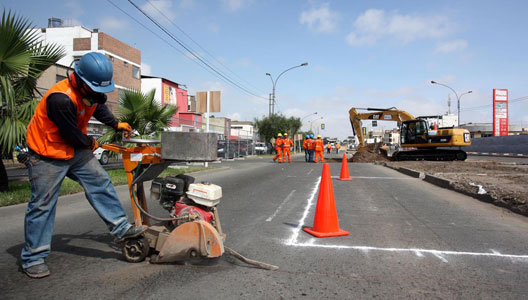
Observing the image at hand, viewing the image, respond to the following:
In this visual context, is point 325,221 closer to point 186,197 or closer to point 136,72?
point 186,197

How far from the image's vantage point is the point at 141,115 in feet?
43.9

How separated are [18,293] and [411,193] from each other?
28.8ft

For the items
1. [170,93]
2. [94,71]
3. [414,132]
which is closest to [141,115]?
[94,71]

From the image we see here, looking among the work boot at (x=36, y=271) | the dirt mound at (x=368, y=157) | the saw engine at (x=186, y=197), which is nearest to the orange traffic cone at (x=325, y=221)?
the saw engine at (x=186, y=197)

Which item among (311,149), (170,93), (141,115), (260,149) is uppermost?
(170,93)

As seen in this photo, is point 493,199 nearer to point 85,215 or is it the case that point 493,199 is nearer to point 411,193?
point 411,193

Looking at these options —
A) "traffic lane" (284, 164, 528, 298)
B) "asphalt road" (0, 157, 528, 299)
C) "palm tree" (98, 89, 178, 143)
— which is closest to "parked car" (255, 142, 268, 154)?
"palm tree" (98, 89, 178, 143)

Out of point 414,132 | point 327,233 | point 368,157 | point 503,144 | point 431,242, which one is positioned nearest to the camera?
point 431,242

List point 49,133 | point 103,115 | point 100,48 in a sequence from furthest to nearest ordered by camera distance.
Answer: point 100,48 < point 103,115 < point 49,133

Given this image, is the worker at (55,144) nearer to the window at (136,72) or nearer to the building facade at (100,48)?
the building facade at (100,48)

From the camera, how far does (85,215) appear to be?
6.57 m

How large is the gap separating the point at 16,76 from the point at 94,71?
6.08m

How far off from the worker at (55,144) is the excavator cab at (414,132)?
23.9m

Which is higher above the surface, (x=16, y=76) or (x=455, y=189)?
(x=16, y=76)
